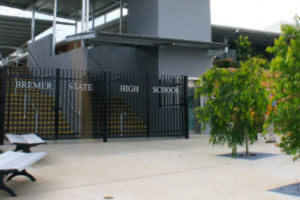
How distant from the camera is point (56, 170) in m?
6.40

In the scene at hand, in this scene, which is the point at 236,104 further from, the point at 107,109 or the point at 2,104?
the point at 2,104

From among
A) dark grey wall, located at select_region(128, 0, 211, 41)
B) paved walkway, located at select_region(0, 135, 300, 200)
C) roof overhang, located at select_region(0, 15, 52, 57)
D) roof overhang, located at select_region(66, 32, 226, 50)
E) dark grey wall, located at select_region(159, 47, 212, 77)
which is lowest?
paved walkway, located at select_region(0, 135, 300, 200)

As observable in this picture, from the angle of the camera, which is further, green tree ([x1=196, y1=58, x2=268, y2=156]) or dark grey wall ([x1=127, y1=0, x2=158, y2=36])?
dark grey wall ([x1=127, y1=0, x2=158, y2=36])

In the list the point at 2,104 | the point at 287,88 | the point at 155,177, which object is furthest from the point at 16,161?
the point at 2,104

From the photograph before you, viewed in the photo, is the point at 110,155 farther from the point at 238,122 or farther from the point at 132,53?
the point at 132,53

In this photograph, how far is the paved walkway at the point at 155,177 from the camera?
452 cm

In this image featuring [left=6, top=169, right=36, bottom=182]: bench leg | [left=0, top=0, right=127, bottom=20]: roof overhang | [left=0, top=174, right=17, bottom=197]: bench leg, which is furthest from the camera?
[left=0, top=0, right=127, bottom=20]: roof overhang

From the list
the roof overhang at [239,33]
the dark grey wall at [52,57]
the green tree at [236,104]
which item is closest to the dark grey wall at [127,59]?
the dark grey wall at [52,57]

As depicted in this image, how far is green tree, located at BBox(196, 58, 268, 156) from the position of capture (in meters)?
7.70

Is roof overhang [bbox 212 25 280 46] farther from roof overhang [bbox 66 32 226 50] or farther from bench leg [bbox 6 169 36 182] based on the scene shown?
bench leg [bbox 6 169 36 182]

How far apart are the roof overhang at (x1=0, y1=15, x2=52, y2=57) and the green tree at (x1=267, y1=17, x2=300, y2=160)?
1817 cm

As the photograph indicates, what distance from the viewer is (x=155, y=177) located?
5691 millimetres

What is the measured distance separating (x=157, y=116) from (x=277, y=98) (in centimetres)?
960

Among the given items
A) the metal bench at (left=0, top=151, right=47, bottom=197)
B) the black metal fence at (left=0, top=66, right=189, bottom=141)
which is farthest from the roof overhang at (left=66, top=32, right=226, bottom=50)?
the metal bench at (left=0, top=151, right=47, bottom=197)
